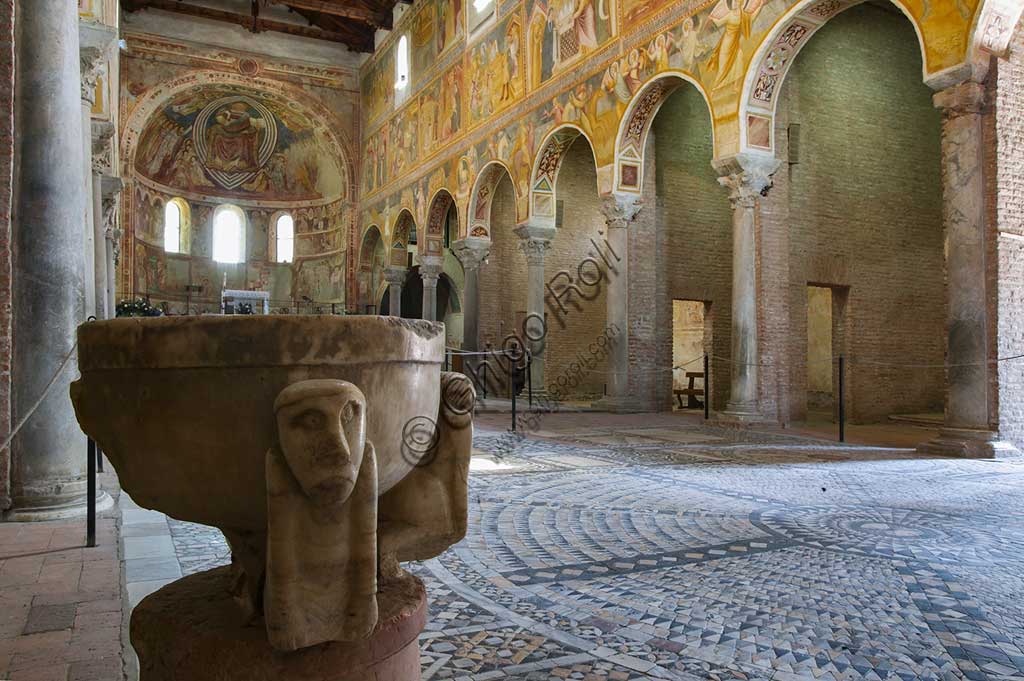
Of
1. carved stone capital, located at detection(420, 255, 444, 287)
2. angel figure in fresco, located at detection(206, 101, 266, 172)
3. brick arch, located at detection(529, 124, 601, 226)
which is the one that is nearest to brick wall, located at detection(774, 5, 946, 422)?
brick arch, located at detection(529, 124, 601, 226)


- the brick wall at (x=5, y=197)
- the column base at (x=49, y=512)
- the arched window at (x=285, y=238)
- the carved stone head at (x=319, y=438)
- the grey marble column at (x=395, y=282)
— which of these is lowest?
the column base at (x=49, y=512)

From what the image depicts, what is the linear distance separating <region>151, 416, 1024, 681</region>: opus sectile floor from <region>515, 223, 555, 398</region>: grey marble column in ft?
32.0

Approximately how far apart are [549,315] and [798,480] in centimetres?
1307

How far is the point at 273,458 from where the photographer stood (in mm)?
1745

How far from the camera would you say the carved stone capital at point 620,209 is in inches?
549

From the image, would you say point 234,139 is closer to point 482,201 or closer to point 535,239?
point 482,201

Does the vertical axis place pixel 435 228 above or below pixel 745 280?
above

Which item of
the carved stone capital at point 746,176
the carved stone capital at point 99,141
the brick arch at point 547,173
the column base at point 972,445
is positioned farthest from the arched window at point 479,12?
the column base at point 972,445

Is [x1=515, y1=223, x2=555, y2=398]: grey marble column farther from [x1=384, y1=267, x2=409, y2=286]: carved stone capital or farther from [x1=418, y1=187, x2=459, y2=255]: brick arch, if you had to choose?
[x1=384, y1=267, x2=409, y2=286]: carved stone capital

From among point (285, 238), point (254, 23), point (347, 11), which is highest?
point (347, 11)

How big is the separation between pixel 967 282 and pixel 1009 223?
2.81ft

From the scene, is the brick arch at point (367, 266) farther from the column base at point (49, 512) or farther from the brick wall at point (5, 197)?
the column base at point (49, 512)

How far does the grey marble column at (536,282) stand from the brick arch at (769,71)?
5.72 m

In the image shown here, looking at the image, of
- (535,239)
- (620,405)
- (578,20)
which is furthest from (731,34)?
(620,405)
